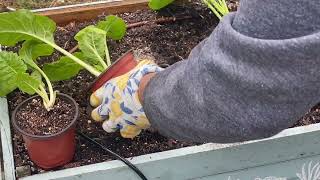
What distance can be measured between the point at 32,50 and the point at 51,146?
330 mm

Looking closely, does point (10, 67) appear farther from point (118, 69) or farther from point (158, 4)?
point (158, 4)

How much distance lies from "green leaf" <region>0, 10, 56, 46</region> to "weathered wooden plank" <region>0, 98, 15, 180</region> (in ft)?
→ 0.58

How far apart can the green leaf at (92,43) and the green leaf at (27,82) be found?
8.9 inches

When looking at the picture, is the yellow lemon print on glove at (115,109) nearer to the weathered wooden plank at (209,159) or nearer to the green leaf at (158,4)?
the weathered wooden plank at (209,159)

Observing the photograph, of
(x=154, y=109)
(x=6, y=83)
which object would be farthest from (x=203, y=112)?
(x=6, y=83)

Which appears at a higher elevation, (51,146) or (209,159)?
(51,146)

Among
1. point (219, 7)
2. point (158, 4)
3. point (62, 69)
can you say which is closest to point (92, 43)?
point (62, 69)

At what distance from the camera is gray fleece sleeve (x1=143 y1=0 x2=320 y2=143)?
2.79 feet

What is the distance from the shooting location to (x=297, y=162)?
1504mm

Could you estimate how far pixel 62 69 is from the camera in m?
1.54

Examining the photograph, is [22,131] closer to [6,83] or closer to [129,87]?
[6,83]

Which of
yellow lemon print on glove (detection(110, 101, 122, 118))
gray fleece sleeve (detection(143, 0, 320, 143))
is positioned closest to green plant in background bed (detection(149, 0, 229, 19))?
yellow lemon print on glove (detection(110, 101, 122, 118))

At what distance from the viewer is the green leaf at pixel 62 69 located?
1.53 m

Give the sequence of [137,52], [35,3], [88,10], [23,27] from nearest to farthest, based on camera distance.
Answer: [23,27] → [137,52] → [88,10] → [35,3]
